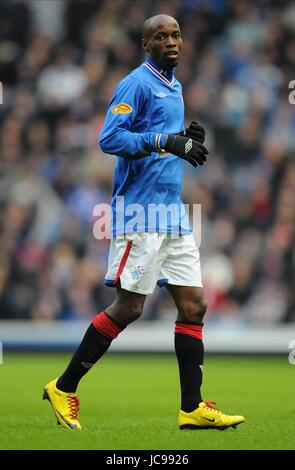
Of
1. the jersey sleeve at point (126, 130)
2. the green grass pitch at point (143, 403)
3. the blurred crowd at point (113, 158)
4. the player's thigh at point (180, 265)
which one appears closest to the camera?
the green grass pitch at point (143, 403)

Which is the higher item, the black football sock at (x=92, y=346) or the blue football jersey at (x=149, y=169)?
the blue football jersey at (x=149, y=169)

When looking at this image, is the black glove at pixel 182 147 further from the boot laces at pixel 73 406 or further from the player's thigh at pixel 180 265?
the boot laces at pixel 73 406

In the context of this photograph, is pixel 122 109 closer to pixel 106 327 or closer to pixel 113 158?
pixel 106 327

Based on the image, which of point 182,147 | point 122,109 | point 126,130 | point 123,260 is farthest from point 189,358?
point 122,109

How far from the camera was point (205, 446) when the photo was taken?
527 centimetres

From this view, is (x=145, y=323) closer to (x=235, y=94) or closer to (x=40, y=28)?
(x=235, y=94)

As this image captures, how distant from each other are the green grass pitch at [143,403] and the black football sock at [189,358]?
0.24m

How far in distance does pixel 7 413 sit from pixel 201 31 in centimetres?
954

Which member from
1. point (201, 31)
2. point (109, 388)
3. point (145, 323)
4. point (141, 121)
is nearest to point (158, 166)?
point (141, 121)

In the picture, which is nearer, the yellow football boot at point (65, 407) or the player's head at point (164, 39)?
the yellow football boot at point (65, 407)

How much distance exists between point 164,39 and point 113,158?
25.2ft

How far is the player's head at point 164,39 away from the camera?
6.17m

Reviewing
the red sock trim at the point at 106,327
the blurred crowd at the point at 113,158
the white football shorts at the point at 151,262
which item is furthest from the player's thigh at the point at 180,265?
the blurred crowd at the point at 113,158

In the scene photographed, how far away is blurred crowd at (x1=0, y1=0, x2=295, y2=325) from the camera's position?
42.1ft
